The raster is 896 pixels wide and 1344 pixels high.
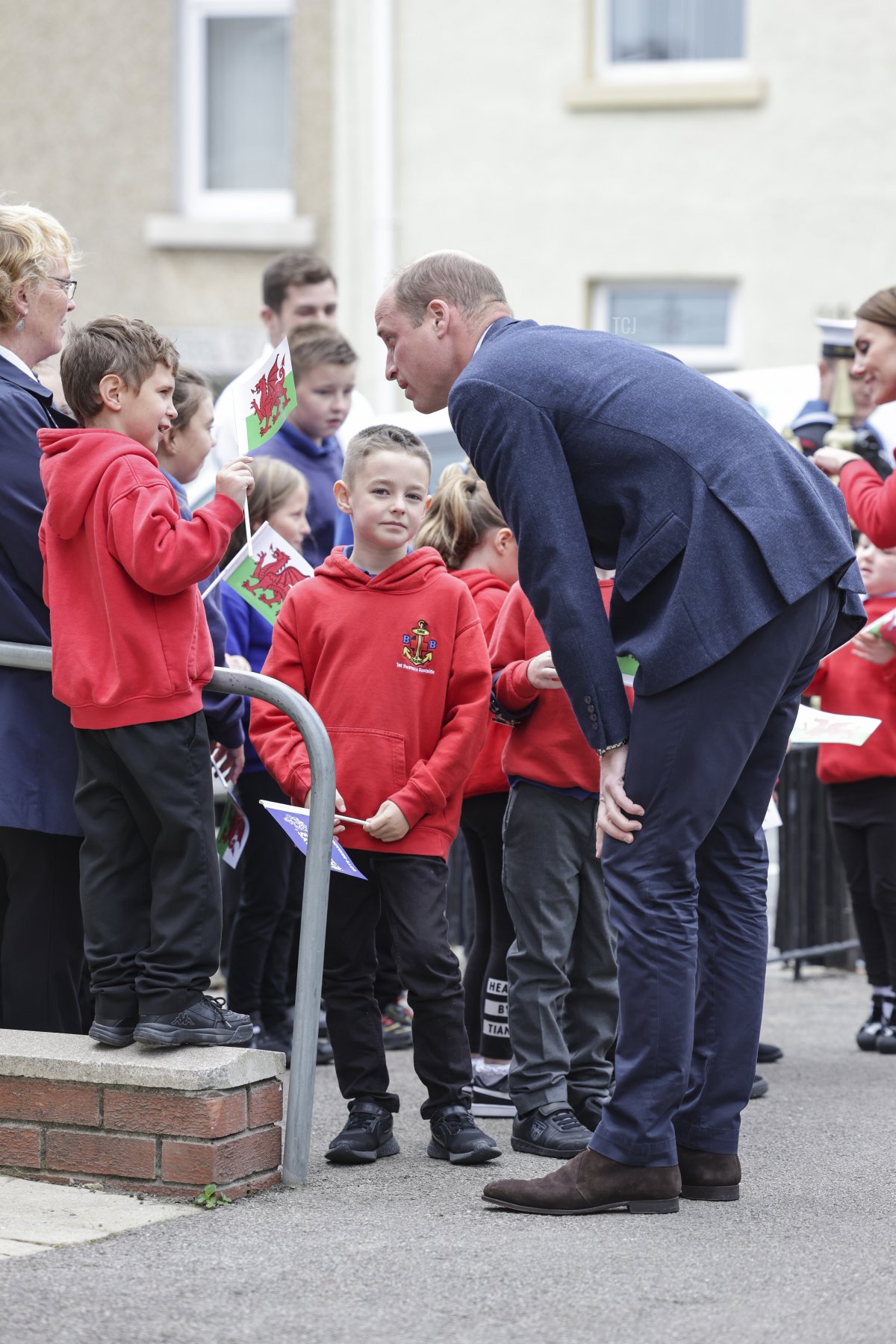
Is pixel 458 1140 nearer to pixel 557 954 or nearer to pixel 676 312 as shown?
pixel 557 954

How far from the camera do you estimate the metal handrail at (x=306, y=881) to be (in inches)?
153

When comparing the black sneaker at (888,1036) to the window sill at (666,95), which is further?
the window sill at (666,95)

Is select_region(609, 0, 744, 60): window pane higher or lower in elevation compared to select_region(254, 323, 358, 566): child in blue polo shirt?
higher

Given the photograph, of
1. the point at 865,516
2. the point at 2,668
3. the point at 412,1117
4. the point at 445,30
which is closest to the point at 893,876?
the point at 865,516

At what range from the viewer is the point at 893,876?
233 inches

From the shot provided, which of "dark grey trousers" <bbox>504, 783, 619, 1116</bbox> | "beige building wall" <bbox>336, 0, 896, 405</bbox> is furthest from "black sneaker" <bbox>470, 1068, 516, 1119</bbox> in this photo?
"beige building wall" <bbox>336, 0, 896, 405</bbox>

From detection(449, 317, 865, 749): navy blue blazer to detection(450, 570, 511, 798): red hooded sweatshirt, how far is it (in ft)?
3.97

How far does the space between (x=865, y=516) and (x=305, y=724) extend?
2.48 meters

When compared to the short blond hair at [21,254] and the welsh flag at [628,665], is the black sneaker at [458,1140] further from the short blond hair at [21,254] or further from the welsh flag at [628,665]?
the short blond hair at [21,254]

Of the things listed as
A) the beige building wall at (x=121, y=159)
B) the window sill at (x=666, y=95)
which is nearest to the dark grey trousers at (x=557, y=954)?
the window sill at (x=666, y=95)

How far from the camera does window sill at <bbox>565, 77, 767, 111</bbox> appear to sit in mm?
13016

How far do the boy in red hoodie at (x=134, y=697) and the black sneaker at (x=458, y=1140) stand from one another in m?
0.65

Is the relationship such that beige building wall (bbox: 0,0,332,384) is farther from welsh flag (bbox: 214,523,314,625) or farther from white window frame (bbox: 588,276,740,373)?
welsh flag (bbox: 214,523,314,625)

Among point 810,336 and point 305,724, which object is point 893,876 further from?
point 810,336
